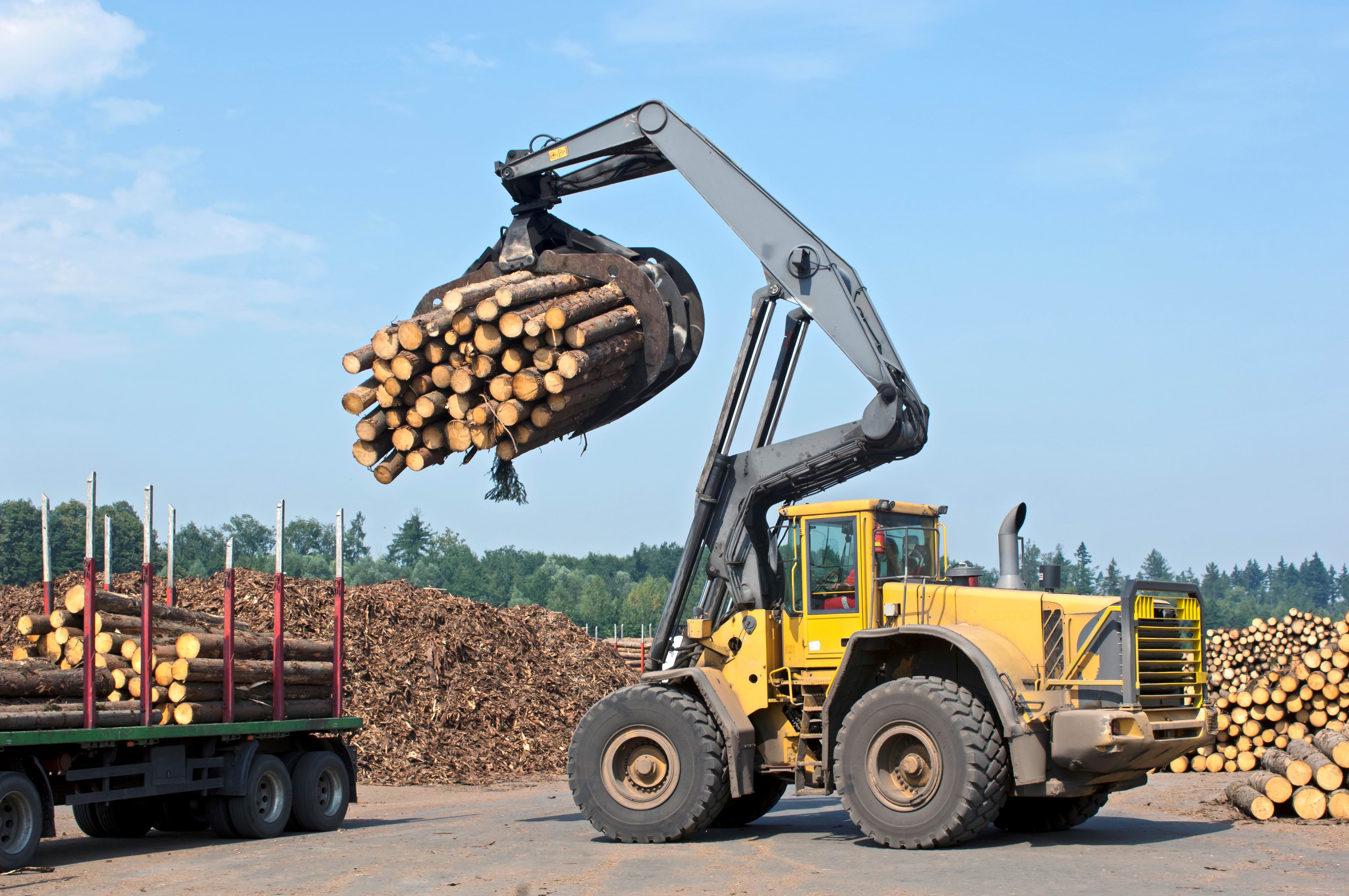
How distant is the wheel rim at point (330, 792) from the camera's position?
48.9 feet

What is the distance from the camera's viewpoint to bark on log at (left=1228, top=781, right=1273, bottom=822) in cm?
1355

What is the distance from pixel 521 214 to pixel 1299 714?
13.2 metres

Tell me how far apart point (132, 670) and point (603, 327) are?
224 inches

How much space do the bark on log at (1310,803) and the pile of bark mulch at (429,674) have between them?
12.7 meters

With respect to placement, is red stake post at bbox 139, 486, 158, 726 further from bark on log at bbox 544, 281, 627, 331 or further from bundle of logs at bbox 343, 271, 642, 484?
bark on log at bbox 544, 281, 627, 331

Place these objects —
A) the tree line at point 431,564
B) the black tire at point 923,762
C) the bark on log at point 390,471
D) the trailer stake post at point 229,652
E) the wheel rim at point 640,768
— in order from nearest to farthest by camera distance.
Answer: the black tire at point 923,762
the wheel rim at point 640,768
the bark on log at point 390,471
the trailer stake post at point 229,652
the tree line at point 431,564

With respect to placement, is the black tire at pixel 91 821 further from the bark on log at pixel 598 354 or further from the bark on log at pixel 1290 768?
the bark on log at pixel 1290 768

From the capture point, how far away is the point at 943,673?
12.0 m

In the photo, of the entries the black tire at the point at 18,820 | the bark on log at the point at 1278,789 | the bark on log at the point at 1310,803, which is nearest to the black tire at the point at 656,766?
the black tire at the point at 18,820

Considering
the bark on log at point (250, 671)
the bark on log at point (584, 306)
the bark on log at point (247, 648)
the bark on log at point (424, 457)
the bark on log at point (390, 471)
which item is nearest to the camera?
the bark on log at point (584, 306)

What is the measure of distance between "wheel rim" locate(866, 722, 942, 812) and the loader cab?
1.16 metres

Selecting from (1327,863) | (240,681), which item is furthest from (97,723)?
(1327,863)

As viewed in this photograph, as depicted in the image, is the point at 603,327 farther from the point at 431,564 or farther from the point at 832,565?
the point at 431,564

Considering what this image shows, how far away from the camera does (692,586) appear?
13641mm
